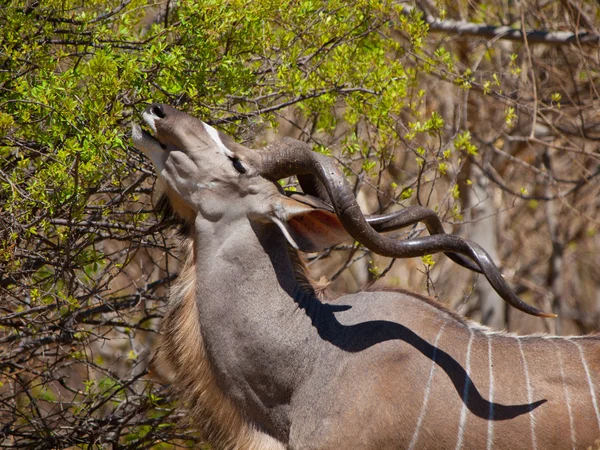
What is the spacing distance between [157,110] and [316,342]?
3.92ft

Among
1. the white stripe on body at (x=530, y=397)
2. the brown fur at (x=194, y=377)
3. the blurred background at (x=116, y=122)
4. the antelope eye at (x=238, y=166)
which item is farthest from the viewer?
the antelope eye at (x=238, y=166)

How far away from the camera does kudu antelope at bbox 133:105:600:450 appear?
3.25 m

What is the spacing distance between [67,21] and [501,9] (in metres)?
4.66

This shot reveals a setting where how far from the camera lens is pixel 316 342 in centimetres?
352

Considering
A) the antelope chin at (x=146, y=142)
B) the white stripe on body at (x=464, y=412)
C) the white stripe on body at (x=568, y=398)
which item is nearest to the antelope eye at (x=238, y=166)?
the antelope chin at (x=146, y=142)

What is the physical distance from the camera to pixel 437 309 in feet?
11.8

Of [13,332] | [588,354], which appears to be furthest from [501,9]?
[13,332]

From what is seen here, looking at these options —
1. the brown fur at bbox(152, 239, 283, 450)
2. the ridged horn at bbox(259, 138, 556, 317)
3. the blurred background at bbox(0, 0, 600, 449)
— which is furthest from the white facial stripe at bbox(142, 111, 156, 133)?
the ridged horn at bbox(259, 138, 556, 317)

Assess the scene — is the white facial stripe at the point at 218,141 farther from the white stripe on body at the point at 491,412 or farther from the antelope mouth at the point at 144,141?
the white stripe on body at the point at 491,412

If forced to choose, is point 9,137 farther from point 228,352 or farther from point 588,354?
point 588,354

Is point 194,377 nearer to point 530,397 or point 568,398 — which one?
point 530,397

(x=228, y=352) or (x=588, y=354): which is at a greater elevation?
(x=588, y=354)

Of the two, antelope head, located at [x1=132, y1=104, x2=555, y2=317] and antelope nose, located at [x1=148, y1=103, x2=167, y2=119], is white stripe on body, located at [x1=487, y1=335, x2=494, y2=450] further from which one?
antelope nose, located at [x1=148, y1=103, x2=167, y2=119]

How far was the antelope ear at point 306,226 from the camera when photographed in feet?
11.4
